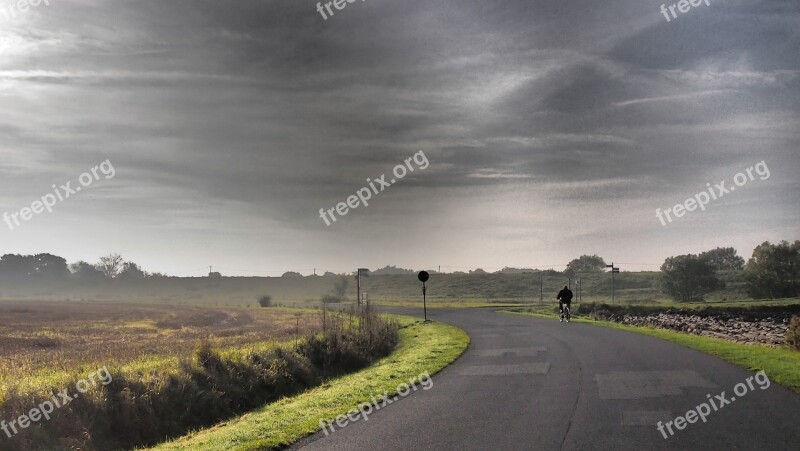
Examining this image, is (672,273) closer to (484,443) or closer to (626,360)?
(626,360)

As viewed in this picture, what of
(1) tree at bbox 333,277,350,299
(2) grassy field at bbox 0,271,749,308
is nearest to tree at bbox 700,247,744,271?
(2) grassy field at bbox 0,271,749,308

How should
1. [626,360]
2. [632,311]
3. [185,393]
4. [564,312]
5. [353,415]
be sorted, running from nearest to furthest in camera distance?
[353,415] < [185,393] < [626,360] < [564,312] < [632,311]

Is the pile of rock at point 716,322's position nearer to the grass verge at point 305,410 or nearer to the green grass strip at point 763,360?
the green grass strip at point 763,360

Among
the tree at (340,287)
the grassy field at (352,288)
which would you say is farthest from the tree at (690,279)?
the tree at (340,287)

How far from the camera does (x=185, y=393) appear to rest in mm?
14789

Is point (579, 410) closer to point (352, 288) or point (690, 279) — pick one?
point (690, 279)

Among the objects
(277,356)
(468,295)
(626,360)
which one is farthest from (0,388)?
(468,295)

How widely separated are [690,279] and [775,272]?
13.3 metres

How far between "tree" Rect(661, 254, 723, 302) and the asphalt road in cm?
8506

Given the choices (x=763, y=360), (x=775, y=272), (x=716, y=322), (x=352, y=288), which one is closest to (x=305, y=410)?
(x=763, y=360)

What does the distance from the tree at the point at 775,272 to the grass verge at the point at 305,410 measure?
252 ft

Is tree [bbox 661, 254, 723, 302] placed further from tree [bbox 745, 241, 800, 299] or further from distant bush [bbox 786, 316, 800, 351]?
distant bush [bbox 786, 316, 800, 351]

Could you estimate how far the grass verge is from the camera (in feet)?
32.2

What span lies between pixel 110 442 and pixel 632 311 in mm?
52422
